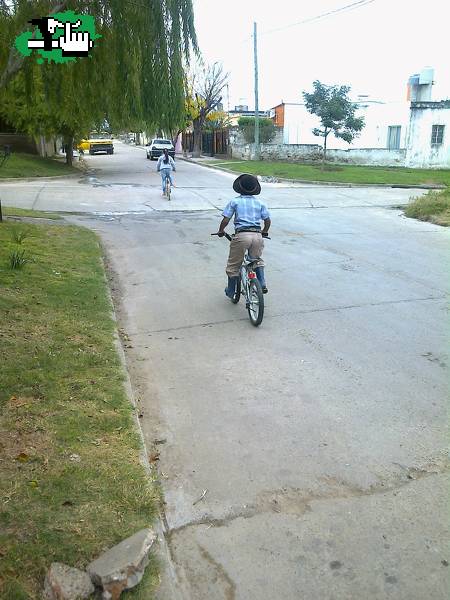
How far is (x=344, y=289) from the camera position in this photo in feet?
25.6

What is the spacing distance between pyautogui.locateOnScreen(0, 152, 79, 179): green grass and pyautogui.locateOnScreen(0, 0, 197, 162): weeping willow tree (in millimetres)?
19080

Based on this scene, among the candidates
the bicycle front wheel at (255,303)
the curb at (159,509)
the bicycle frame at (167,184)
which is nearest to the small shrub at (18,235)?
the curb at (159,509)

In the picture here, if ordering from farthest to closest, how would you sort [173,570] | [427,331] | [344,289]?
[344,289] < [427,331] < [173,570]

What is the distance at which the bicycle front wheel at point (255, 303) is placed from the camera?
6179mm

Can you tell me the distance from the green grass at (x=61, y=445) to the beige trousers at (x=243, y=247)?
5.46ft

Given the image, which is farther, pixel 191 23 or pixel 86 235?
pixel 86 235

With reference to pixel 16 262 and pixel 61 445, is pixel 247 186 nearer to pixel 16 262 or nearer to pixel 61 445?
pixel 16 262

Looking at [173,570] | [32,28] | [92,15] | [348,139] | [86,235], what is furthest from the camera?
[348,139]

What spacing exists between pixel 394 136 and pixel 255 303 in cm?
3787

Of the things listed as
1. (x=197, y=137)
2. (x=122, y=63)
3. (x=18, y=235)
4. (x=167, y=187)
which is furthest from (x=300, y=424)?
(x=197, y=137)

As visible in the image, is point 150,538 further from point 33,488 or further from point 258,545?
point 33,488

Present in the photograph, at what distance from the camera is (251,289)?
647 centimetres

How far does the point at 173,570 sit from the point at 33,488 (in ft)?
3.06

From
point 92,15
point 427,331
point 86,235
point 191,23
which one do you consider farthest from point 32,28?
point 86,235
